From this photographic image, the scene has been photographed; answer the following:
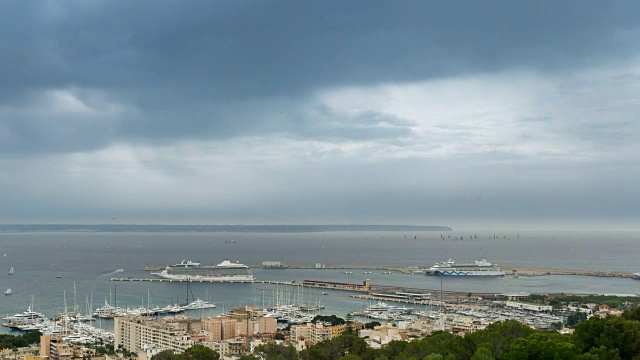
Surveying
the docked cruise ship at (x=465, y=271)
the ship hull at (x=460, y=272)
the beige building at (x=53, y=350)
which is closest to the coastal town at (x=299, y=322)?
the beige building at (x=53, y=350)

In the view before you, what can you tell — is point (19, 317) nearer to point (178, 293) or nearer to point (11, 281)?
point (178, 293)

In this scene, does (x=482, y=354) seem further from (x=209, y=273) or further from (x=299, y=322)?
(x=209, y=273)

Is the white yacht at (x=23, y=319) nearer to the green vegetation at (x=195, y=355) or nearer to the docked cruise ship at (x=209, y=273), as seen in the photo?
the green vegetation at (x=195, y=355)

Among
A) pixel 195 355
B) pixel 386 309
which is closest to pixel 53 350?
pixel 195 355

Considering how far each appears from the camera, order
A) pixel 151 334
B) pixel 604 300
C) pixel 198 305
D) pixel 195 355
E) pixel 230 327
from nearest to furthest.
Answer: pixel 195 355, pixel 151 334, pixel 230 327, pixel 604 300, pixel 198 305

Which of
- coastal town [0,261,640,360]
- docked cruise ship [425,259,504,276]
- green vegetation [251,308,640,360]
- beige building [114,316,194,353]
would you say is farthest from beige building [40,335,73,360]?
docked cruise ship [425,259,504,276]
